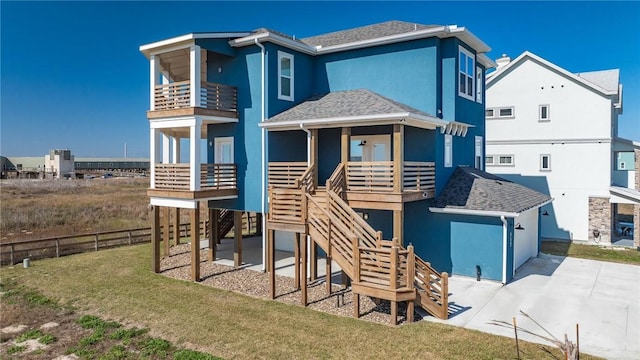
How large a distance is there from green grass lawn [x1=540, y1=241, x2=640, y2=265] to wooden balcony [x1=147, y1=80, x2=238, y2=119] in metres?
15.7

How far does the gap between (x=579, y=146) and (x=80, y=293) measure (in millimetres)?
23974

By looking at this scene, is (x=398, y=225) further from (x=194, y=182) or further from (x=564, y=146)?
(x=564, y=146)

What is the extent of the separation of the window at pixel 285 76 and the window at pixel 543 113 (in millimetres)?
15069

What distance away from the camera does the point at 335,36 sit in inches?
729

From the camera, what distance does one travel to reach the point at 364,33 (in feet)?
56.7

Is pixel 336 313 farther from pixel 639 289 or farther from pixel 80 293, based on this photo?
pixel 639 289

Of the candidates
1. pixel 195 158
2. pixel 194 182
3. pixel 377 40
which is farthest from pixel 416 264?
pixel 377 40

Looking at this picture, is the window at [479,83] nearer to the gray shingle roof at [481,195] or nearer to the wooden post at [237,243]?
the gray shingle roof at [481,195]

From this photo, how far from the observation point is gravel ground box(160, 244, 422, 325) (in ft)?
36.1

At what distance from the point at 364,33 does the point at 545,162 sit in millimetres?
13159

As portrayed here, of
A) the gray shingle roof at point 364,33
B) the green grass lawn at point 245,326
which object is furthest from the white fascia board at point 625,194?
the green grass lawn at point 245,326

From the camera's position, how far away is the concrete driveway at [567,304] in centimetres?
927

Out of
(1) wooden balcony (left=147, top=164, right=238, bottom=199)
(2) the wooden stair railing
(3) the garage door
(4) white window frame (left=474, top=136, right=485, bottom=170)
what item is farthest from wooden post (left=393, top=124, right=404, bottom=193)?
(4) white window frame (left=474, top=136, right=485, bottom=170)

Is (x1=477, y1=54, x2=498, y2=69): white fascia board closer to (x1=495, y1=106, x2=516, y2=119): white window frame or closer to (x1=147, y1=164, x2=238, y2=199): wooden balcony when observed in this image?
(x1=495, y1=106, x2=516, y2=119): white window frame
